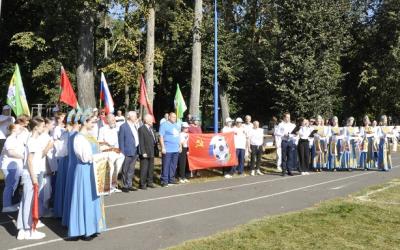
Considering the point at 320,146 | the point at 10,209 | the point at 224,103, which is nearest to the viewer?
the point at 10,209

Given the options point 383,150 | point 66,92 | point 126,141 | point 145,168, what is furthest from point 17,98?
point 383,150

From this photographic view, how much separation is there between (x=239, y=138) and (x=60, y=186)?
8130 millimetres

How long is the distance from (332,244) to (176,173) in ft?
28.1

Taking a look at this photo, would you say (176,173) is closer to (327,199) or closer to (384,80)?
(327,199)

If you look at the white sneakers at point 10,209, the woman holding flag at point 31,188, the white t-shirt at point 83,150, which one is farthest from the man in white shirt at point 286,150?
the woman holding flag at point 31,188

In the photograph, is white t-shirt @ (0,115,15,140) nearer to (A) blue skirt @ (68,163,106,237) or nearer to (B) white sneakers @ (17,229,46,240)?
(B) white sneakers @ (17,229,46,240)

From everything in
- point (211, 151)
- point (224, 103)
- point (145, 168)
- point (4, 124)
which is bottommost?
point (145, 168)

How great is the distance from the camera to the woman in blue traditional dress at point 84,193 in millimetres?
7555

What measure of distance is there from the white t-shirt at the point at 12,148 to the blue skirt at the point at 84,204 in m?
2.83

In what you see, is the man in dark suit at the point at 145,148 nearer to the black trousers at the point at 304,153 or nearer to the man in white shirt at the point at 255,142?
the man in white shirt at the point at 255,142

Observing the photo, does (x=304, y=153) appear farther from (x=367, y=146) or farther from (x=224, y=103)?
(x=224, y=103)

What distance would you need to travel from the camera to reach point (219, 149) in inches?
625

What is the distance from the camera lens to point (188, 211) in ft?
33.7

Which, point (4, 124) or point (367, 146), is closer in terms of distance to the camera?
point (4, 124)
